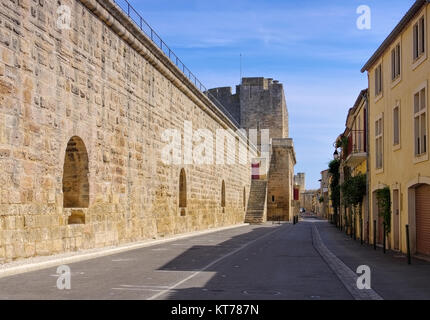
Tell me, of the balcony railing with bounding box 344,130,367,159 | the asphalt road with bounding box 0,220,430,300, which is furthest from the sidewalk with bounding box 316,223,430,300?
the balcony railing with bounding box 344,130,367,159

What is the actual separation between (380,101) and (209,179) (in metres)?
16.3

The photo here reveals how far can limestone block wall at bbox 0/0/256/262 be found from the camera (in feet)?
40.2

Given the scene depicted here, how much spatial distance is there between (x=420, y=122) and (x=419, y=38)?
6.95 ft

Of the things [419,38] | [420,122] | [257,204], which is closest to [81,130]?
[420,122]

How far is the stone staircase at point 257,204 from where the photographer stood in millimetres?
49656

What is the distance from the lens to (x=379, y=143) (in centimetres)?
2011

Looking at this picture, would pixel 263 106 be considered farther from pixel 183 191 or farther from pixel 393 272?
pixel 393 272

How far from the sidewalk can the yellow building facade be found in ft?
3.63

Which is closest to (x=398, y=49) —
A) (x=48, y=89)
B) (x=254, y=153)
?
(x=48, y=89)

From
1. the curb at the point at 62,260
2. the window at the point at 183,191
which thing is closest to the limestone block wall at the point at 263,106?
the window at the point at 183,191

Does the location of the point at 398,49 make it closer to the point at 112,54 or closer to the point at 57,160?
the point at 112,54

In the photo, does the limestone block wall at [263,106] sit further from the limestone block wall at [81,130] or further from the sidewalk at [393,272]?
the sidewalk at [393,272]

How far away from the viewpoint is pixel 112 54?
59.4 ft

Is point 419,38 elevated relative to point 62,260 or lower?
elevated
